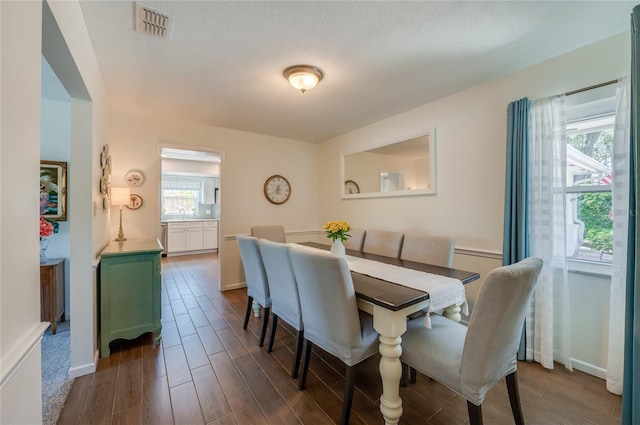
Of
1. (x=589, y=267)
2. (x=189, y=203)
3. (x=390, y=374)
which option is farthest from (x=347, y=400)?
(x=189, y=203)

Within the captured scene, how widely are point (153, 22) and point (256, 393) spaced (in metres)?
2.53

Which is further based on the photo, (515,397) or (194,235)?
(194,235)

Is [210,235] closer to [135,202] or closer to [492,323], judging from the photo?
[135,202]

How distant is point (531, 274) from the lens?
1.23 metres

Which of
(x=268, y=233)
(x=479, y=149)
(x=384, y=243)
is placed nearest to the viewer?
(x=479, y=149)

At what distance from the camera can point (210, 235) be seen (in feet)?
22.7

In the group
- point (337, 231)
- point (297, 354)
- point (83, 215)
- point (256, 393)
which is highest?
point (83, 215)

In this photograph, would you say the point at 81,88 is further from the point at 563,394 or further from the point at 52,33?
the point at 563,394

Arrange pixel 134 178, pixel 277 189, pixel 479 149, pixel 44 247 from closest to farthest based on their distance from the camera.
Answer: pixel 479 149 < pixel 44 247 < pixel 134 178 < pixel 277 189

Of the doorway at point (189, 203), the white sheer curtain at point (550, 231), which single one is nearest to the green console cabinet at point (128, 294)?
the white sheer curtain at point (550, 231)

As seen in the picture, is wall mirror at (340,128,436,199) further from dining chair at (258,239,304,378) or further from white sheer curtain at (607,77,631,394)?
dining chair at (258,239,304,378)

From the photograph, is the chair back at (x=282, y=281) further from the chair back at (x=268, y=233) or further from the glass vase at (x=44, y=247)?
the glass vase at (x=44, y=247)

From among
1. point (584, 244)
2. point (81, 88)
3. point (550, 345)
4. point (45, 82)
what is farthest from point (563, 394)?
point (45, 82)

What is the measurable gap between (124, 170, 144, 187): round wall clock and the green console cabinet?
136 centimetres
